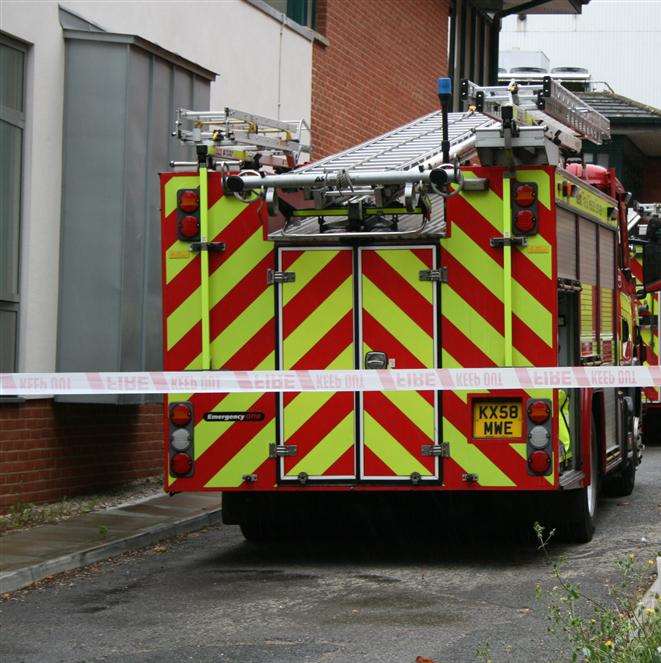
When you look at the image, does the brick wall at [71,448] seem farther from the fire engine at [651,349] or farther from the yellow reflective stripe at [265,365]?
the fire engine at [651,349]

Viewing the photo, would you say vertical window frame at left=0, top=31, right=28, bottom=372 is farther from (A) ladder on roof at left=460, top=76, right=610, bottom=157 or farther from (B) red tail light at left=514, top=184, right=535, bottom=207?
(B) red tail light at left=514, top=184, right=535, bottom=207

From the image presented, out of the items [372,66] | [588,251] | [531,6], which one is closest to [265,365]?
[588,251]

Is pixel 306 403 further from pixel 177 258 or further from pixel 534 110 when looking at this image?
pixel 534 110

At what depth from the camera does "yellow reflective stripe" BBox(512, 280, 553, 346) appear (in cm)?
903

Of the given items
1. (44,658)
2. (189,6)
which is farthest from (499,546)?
(189,6)

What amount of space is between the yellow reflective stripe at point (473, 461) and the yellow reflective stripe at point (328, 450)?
62 cm

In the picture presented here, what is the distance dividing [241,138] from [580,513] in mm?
3577

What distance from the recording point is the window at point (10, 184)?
11977mm

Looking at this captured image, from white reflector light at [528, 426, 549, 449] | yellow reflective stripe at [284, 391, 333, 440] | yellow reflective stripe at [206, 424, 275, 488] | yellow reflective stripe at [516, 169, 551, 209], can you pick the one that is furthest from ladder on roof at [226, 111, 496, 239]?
white reflector light at [528, 426, 549, 449]

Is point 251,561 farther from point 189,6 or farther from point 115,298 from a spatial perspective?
point 189,6

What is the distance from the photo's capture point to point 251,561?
9711 millimetres

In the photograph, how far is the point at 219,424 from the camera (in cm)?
930

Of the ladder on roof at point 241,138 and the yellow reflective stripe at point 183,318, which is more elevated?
the ladder on roof at point 241,138

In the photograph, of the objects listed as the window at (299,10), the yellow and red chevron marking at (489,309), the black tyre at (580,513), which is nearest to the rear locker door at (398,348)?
the yellow and red chevron marking at (489,309)
